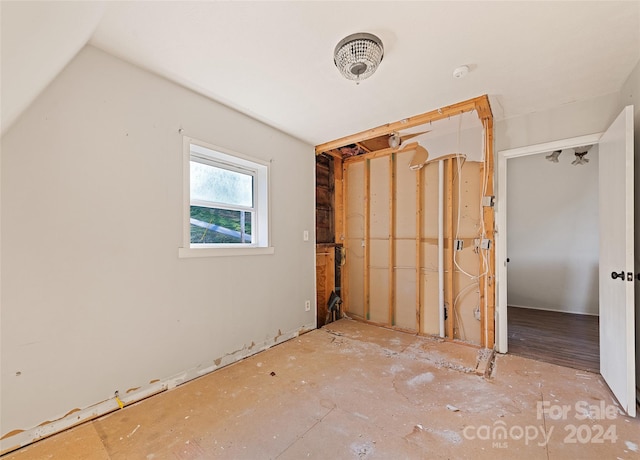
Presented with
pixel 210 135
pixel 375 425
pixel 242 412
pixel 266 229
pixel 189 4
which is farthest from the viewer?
pixel 266 229

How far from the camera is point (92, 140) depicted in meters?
1.76

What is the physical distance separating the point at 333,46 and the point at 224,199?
168cm

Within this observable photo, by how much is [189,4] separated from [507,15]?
1.76m

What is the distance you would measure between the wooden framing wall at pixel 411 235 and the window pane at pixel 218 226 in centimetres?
151

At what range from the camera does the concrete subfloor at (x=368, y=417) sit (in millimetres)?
1464

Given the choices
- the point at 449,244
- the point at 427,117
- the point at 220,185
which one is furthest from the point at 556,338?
the point at 220,185

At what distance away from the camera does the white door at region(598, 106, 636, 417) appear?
175 cm

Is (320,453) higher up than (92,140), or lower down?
lower down

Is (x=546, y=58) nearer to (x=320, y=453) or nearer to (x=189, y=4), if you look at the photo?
(x=189, y=4)

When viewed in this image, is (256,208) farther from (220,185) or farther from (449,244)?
(449,244)

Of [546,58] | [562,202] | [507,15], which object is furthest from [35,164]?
[562,202]

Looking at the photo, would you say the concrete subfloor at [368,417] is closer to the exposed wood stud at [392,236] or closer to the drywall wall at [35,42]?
the exposed wood stud at [392,236]

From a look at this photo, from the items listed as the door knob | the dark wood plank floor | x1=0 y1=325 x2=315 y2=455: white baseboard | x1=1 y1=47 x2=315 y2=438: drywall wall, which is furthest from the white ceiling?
the dark wood plank floor

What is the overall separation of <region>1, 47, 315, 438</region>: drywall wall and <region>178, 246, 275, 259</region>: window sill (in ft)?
0.15
